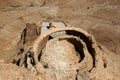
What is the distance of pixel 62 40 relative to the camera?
1786 centimetres

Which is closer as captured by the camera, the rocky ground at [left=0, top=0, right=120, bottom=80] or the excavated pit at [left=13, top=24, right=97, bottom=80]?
the rocky ground at [left=0, top=0, right=120, bottom=80]

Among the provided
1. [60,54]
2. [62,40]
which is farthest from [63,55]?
[62,40]

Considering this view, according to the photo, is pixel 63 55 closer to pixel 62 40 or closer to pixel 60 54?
pixel 60 54

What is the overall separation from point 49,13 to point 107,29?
6.28m

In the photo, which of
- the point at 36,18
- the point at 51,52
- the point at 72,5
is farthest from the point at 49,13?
the point at 51,52

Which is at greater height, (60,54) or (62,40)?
(62,40)

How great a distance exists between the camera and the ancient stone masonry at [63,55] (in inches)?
576

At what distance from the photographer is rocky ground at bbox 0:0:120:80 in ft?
47.9

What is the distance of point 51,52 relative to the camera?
17.2 metres

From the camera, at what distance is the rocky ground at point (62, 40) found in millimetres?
14609

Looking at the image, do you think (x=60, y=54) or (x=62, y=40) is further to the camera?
(x=62, y=40)

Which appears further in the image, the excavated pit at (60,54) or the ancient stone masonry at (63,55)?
the excavated pit at (60,54)

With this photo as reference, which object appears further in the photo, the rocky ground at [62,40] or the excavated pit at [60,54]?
the excavated pit at [60,54]

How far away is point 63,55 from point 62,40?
1.03 meters
